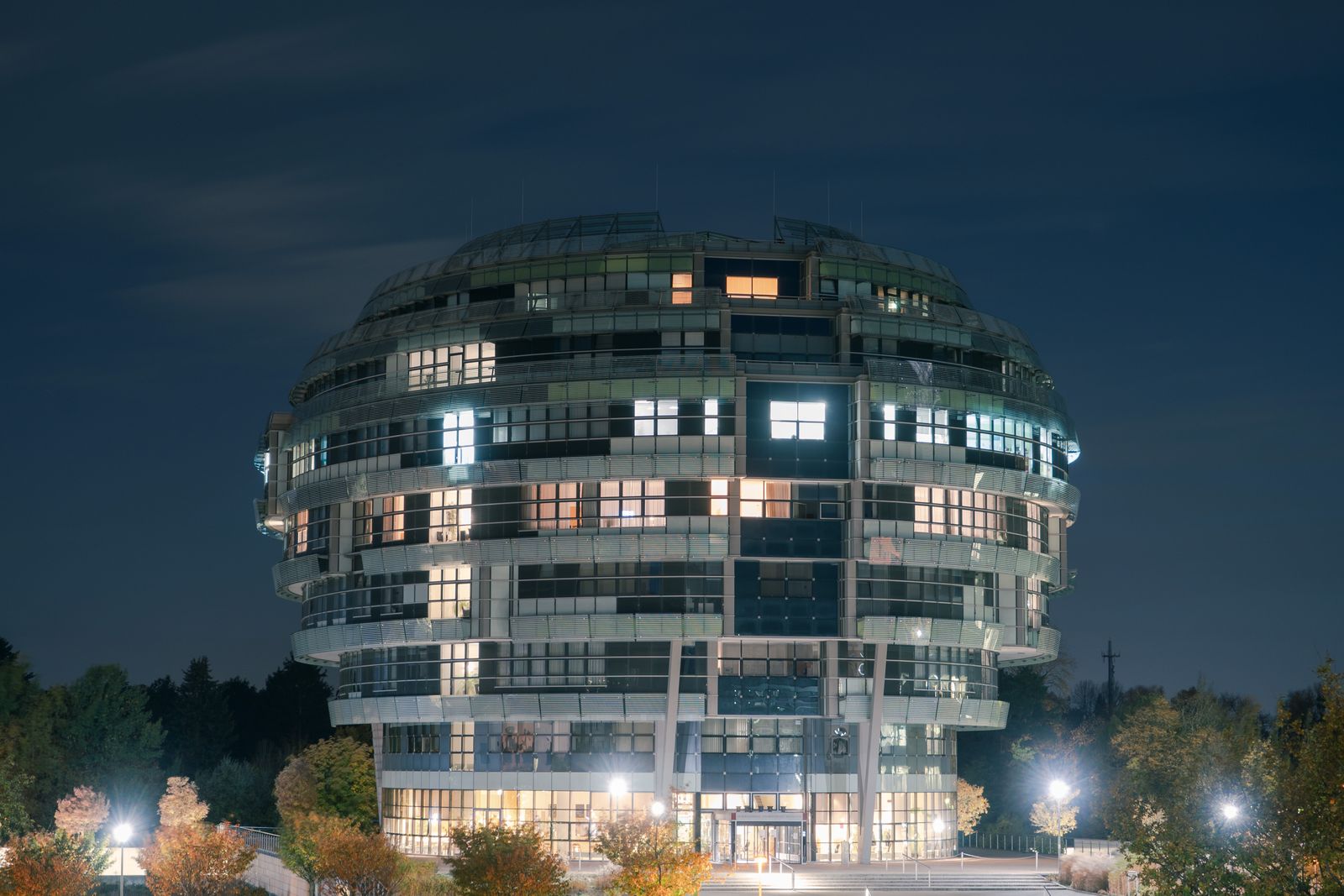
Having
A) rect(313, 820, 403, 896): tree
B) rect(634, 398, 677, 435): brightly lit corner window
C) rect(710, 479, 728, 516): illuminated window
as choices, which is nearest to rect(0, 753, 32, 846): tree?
rect(313, 820, 403, 896): tree

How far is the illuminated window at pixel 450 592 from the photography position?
406 ft

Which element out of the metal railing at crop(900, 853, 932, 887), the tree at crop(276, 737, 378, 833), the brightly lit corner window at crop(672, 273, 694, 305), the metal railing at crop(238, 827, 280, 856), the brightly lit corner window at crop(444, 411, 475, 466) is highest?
the brightly lit corner window at crop(672, 273, 694, 305)

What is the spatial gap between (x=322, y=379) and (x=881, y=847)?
5106 centimetres

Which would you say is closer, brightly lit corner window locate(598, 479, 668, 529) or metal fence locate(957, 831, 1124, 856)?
brightly lit corner window locate(598, 479, 668, 529)

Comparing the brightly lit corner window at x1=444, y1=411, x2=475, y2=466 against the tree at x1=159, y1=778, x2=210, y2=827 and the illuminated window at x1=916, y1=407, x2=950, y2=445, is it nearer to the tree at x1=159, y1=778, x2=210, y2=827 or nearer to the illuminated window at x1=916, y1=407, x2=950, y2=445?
the illuminated window at x1=916, y1=407, x2=950, y2=445

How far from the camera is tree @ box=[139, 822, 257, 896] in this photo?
9919cm

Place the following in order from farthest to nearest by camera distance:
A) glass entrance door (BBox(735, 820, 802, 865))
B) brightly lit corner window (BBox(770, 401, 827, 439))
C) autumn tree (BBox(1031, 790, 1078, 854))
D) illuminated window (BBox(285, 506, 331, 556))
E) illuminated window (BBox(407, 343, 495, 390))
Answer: illuminated window (BBox(285, 506, 331, 556))
autumn tree (BBox(1031, 790, 1078, 854))
illuminated window (BBox(407, 343, 495, 390))
brightly lit corner window (BBox(770, 401, 827, 439))
glass entrance door (BBox(735, 820, 802, 865))

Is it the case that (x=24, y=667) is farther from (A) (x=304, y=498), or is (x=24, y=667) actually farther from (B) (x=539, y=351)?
(B) (x=539, y=351)

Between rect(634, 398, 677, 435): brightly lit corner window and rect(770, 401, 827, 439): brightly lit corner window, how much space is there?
6.22 metres

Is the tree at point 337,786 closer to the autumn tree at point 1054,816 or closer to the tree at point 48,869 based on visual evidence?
the tree at point 48,869

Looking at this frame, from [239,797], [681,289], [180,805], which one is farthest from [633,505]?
[239,797]

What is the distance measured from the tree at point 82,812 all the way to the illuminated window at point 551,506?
39.1m

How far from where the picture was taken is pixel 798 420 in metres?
120

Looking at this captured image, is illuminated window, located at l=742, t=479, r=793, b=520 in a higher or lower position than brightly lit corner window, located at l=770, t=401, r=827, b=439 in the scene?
lower
